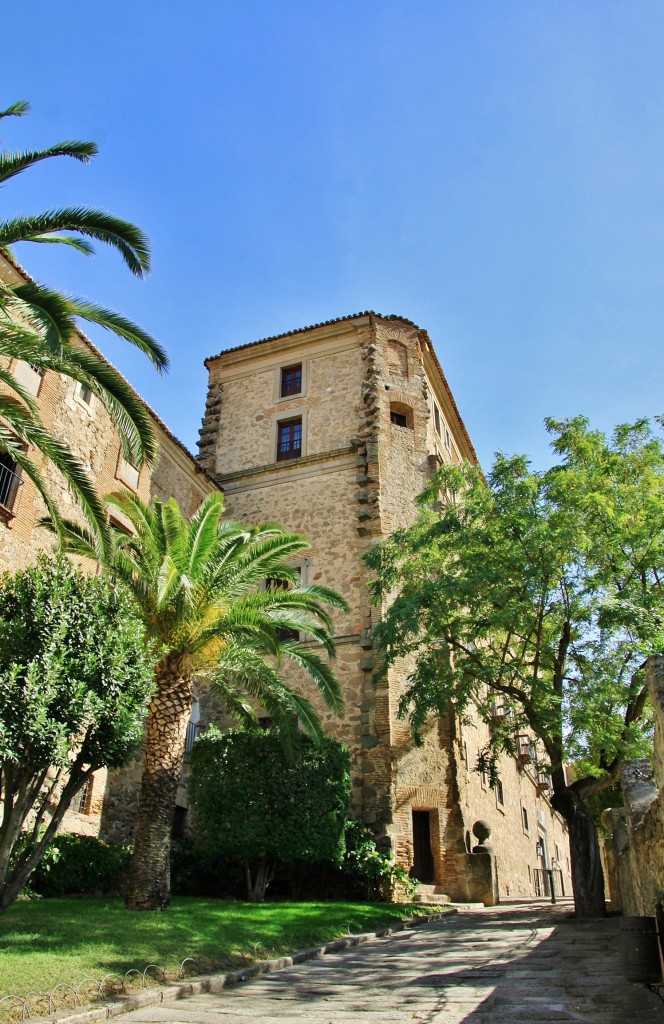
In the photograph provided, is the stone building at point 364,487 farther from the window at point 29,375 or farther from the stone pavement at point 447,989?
the window at point 29,375

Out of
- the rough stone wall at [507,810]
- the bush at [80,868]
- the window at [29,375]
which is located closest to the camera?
the bush at [80,868]

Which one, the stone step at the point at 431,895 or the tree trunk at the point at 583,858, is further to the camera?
the stone step at the point at 431,895

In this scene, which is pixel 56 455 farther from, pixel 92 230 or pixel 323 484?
pixel 323 484

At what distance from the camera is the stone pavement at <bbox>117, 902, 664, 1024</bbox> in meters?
5.93

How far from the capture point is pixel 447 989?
7.11 m

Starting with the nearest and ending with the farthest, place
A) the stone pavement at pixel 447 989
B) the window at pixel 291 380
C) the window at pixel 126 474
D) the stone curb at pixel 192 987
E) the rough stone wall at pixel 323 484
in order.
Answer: the stone pavement at pixel 447 989 → the stone curb at pixel 192 987 → the window at pixel 126 474 → the rough stone wall at pixel 323 484 → the window at pixel 291 380

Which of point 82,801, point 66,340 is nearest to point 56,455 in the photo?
point 66,340

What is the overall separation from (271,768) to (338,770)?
1402mm

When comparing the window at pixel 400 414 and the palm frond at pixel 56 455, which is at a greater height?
the window at pixel 400 414

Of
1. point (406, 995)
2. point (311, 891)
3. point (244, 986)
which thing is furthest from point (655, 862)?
point (311, 891)

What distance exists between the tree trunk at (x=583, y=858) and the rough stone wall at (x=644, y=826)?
Answer: 1104 mm

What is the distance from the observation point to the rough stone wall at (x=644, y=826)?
6.02 m

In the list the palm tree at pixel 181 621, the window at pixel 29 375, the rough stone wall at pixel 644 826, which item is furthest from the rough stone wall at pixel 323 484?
the window at pixel 29 375

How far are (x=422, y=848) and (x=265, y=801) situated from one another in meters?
4.65
